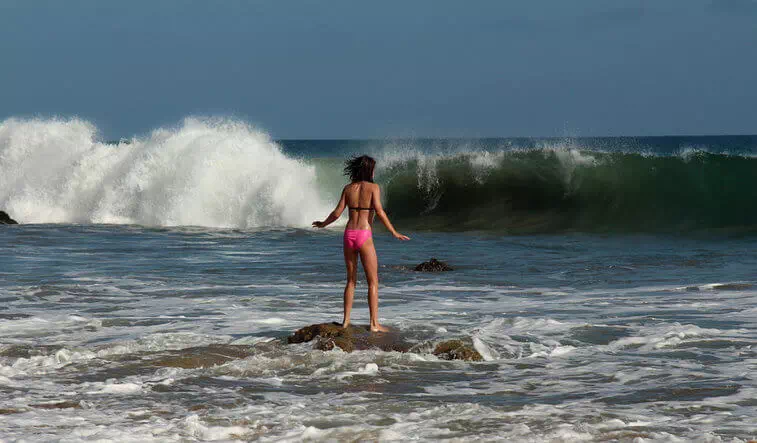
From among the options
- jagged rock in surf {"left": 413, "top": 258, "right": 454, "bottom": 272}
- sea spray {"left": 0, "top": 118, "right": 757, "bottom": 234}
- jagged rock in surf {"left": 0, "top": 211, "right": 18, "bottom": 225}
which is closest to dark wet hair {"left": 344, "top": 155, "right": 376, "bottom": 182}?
jagged rock in surf {"left": 413, "top": 258, "right": 454, "bottom": 272}

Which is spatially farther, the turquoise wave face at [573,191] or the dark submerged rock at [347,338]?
the turquoise wave face at [573,191]

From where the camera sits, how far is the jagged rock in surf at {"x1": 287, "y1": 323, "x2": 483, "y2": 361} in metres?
7.87

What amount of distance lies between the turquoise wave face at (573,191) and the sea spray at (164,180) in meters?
2.92

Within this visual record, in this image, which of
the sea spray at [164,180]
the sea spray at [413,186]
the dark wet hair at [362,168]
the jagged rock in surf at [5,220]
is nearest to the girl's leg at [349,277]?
the dark wet hair at [362,168]

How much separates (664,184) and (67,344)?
1941cm

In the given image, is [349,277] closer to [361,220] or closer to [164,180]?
[361,220]

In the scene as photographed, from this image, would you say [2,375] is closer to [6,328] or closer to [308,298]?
[6,328]

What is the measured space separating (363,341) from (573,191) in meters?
17.6

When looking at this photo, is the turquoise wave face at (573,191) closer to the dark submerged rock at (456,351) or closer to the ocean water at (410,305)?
Result: the ocean water at (410,305)

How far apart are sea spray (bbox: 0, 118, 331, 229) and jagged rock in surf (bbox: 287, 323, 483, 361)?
1595 centimetres

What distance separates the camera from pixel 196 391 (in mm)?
6770

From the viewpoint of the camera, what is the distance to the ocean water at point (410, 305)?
6.08 meters

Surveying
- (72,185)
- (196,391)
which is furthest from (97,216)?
(196,391)

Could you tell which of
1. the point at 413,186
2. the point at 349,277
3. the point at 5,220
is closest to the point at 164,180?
the point at 5,220
